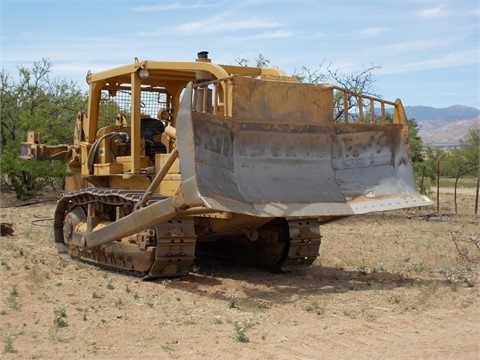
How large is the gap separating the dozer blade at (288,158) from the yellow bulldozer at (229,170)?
0.04 ft

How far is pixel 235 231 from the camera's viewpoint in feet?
27.0

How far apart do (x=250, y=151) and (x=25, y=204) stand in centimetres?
1282

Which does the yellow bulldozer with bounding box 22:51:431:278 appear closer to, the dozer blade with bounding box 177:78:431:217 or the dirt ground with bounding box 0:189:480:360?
the dozer blade with bounding box 177:78:431:217

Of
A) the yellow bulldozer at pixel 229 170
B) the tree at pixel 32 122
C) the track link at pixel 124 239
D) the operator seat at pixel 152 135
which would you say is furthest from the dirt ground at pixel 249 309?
the tree at pixel 32 122

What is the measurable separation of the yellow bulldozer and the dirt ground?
1.23 feet

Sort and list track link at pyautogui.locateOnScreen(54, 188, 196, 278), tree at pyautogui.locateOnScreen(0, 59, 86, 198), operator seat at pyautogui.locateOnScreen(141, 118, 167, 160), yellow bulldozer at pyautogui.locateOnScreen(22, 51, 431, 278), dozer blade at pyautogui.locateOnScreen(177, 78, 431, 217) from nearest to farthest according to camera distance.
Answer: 1. dozer blade at pyautogui.locateOnScreen(177, 78, 431, 217)
2. yellow bulldozer at pyautogui.locateOnScreen(22, 51, 431, 278)
3. track link at pyautogui.locateOnScreen(54, 188, 196, 278)
4. operator seat at pyautogui.locateOnScreen(141, 118, 167, 160)
5. tree at pyautogui.locateOnScreen(0, 59, 86, 198)

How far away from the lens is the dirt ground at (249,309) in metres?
5.04

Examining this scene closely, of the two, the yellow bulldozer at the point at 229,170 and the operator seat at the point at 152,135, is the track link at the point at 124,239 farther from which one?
the operator seat at the point at 152,135

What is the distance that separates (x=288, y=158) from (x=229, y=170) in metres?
0.78

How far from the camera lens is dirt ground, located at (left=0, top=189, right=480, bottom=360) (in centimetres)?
504

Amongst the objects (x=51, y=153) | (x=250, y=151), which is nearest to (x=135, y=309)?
(x=250, y=151)

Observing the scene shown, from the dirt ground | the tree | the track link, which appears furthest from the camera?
the tree

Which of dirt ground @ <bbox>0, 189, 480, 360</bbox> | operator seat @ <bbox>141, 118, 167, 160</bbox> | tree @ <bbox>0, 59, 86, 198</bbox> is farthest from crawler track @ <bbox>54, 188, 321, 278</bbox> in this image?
tree @ <bbox>0, 59, 86, 198</bbox>

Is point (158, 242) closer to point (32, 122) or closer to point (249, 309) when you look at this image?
point (249, 309)
